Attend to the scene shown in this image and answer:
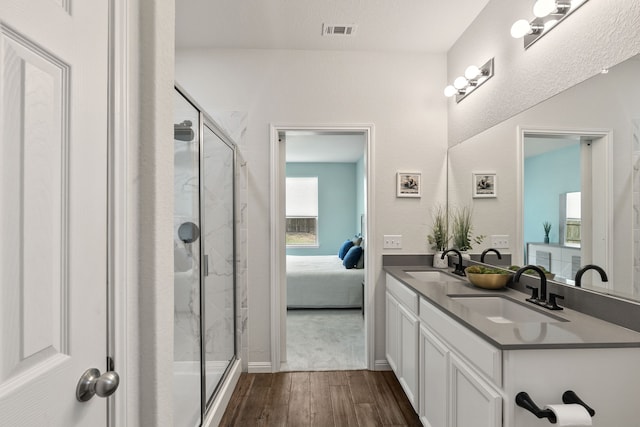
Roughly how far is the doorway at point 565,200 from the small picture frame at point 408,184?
3.31 feet

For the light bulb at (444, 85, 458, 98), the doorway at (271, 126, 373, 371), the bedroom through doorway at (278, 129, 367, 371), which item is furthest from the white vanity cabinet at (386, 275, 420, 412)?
the light bulb at (444, 85, 458, 98)

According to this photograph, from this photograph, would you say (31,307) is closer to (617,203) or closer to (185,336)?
(185,336)

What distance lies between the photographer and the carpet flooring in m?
2.93

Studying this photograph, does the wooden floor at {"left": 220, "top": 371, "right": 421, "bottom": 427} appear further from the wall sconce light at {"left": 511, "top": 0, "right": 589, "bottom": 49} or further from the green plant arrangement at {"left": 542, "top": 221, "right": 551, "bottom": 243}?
the wall sconce light at {"left": 511, "top": 0, "right": 589, "bottom": 49}

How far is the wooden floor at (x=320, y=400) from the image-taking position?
2.16 metres

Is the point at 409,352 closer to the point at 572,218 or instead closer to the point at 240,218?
the point at 572,218

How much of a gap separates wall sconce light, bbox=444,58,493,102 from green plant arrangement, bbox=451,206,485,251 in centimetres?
89

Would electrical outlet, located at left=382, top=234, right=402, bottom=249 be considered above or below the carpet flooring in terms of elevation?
above

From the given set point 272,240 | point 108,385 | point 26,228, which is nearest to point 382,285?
point 272,240

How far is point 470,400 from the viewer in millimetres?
1388

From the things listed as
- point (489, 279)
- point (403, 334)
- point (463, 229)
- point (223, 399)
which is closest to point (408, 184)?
point (463, 229)

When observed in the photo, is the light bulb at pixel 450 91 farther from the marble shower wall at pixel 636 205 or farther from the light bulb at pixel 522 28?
the marble shower wall at pixel 636 205

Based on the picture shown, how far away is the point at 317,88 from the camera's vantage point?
2855 millimetres

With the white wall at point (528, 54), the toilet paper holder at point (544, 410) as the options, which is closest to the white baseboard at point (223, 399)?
the toilet paper holder at point (544, 410)
